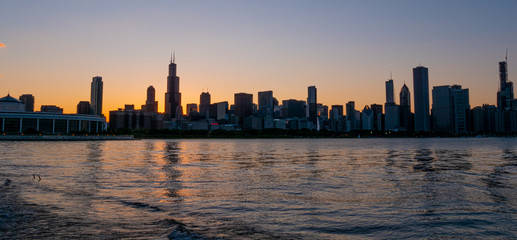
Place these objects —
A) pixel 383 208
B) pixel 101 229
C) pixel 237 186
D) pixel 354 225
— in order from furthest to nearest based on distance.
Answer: pixel 237 186 < pixel 383 208 < pixel 354 225 < pixel 101 229

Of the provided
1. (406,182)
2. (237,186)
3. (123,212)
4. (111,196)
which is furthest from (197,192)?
(406,182)

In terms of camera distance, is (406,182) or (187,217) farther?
Result: (406,182)

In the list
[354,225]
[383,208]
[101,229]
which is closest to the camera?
[101,229]

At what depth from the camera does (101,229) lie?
545 inches

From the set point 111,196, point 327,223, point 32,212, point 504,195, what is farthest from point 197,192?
point 504,195

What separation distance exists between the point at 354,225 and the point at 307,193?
8.45 m

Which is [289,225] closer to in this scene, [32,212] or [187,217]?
[187,217]

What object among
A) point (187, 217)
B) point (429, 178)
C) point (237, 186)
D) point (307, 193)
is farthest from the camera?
point (429, 178)

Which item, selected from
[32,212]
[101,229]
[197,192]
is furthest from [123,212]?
[197,192]

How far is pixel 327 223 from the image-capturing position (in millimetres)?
15141

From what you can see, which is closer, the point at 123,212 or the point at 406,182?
the point at 123,212

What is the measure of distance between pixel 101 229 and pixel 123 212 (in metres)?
3.11

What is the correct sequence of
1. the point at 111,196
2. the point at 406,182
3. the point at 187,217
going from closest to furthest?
the point at 187,217 < the point at 111,196 < the point at 406,182

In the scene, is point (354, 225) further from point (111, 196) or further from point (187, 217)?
point (111, 196)
